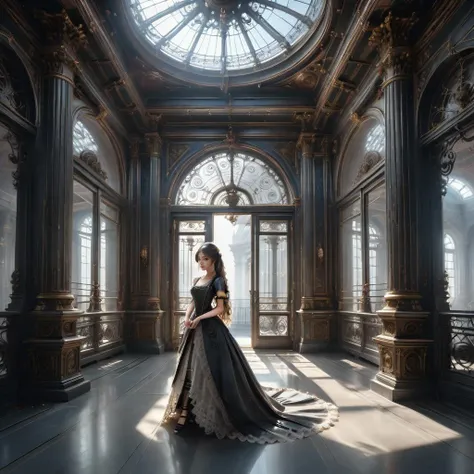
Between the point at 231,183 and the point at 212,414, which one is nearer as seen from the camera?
the point at 212,414

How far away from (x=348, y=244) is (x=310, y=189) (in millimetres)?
1341

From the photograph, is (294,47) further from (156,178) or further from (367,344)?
(367,344)

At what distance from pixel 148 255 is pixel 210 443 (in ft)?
17.9

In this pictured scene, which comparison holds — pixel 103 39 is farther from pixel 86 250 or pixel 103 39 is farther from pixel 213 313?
pixel 213 313

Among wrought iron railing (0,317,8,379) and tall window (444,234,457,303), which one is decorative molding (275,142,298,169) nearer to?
tall window (444,234,457,303)

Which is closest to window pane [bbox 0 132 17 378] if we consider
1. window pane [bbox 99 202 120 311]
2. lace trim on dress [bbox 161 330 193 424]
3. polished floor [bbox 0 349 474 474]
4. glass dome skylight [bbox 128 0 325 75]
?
polished floor [bbox 0 349 474 474]

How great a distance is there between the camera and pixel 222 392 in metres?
3.47

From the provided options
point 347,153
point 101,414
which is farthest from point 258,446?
point 347,153

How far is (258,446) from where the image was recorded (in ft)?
10.4

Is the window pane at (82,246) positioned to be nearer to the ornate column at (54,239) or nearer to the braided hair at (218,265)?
the ornate column at (54,239)

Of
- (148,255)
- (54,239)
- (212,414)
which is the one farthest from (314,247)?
(212,414)

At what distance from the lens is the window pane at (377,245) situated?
6125 mm

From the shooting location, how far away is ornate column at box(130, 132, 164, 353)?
26.9ft

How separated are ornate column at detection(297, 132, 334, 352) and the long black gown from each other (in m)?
4.46
